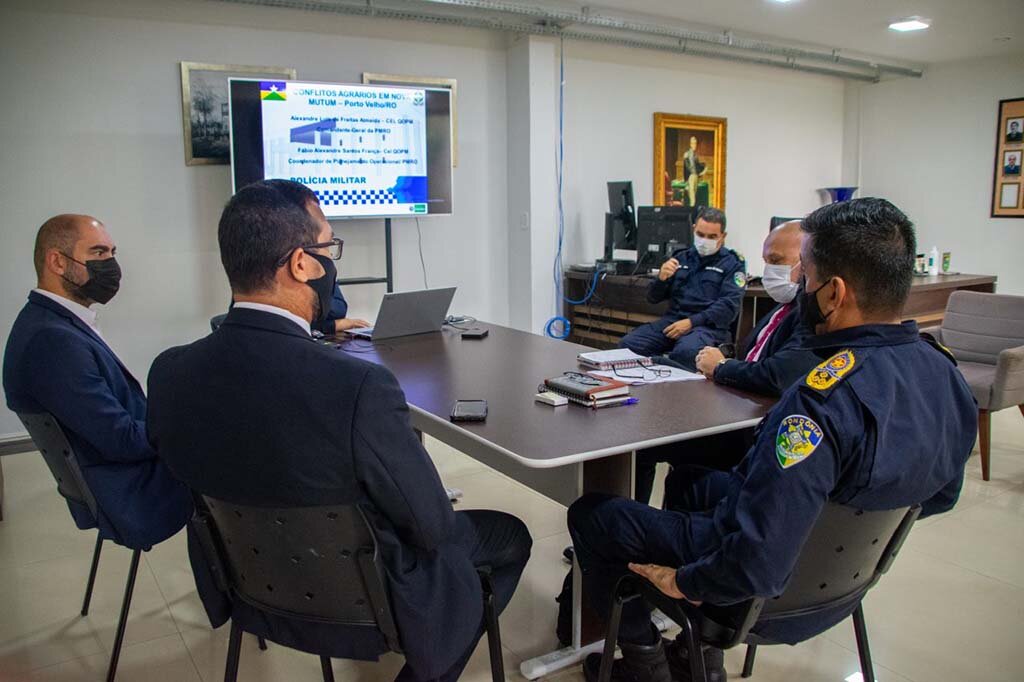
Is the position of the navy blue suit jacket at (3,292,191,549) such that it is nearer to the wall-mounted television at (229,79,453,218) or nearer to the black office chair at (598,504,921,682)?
the black office chair at (598,504,921,682)

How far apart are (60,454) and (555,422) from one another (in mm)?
1286

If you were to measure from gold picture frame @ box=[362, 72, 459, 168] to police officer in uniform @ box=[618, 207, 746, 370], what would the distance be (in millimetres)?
2005

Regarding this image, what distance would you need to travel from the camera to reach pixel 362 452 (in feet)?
4.40

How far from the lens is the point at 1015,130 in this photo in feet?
23.7

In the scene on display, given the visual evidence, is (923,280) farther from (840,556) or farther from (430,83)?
(840,556)

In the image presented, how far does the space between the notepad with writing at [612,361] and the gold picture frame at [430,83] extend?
3.21 m

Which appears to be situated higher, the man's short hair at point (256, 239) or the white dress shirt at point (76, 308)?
the man's short hair at point (256, 239)

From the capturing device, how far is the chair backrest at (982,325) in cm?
411

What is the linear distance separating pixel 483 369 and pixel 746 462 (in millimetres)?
1126

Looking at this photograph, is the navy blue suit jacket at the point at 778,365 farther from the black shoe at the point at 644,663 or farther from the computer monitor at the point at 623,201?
the computer monitor at the point at 623,201

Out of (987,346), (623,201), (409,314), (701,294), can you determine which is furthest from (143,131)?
(987,346)

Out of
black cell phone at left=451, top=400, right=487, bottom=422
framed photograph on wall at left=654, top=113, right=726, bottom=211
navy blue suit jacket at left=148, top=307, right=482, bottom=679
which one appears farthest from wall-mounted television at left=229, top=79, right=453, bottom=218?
navy blue suit jacket at left=148, top=307, right=482, bottom=679

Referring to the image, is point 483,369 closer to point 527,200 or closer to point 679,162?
point 527,200

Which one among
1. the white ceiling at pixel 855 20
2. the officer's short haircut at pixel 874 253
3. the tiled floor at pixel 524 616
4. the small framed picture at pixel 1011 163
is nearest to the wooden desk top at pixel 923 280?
the white ceiling at pixel 855 20
